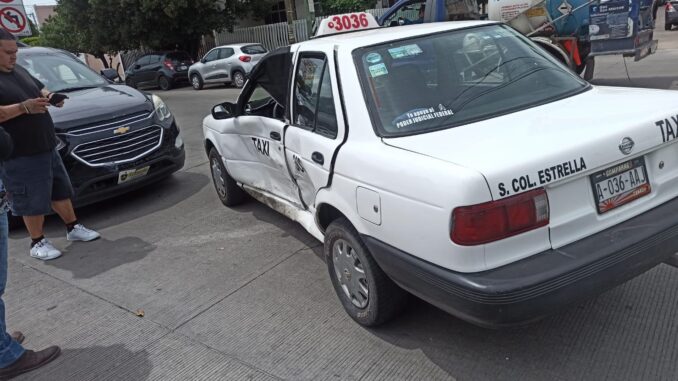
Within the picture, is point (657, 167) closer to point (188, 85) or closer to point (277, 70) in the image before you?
point (277, 70)

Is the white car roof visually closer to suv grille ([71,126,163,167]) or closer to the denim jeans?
the denim jeans

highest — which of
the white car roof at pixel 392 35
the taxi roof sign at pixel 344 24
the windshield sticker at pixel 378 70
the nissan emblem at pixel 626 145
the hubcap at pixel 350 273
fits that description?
the taxi roof sign at pixel 344 24

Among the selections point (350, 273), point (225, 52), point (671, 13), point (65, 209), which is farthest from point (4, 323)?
point (671, 13)

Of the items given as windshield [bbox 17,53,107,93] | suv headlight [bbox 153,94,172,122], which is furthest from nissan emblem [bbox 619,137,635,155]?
windshield [bbox 17,53,107,93]

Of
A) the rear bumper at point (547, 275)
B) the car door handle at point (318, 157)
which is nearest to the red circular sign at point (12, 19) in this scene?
the car door handle at point (318, 157)

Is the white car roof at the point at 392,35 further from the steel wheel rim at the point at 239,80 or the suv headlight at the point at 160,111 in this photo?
the steel wheel rim at the point at 239,80

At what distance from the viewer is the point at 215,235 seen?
16.1 ft

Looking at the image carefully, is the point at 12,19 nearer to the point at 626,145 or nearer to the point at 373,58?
the point at 373,58

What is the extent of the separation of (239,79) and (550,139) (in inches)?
656

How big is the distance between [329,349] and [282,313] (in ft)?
1.83

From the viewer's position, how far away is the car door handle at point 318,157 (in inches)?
125

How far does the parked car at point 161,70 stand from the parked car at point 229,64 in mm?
2416

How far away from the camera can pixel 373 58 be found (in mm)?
3115

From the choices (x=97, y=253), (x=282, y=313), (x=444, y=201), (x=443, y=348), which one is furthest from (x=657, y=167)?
(x=97, y=253)
